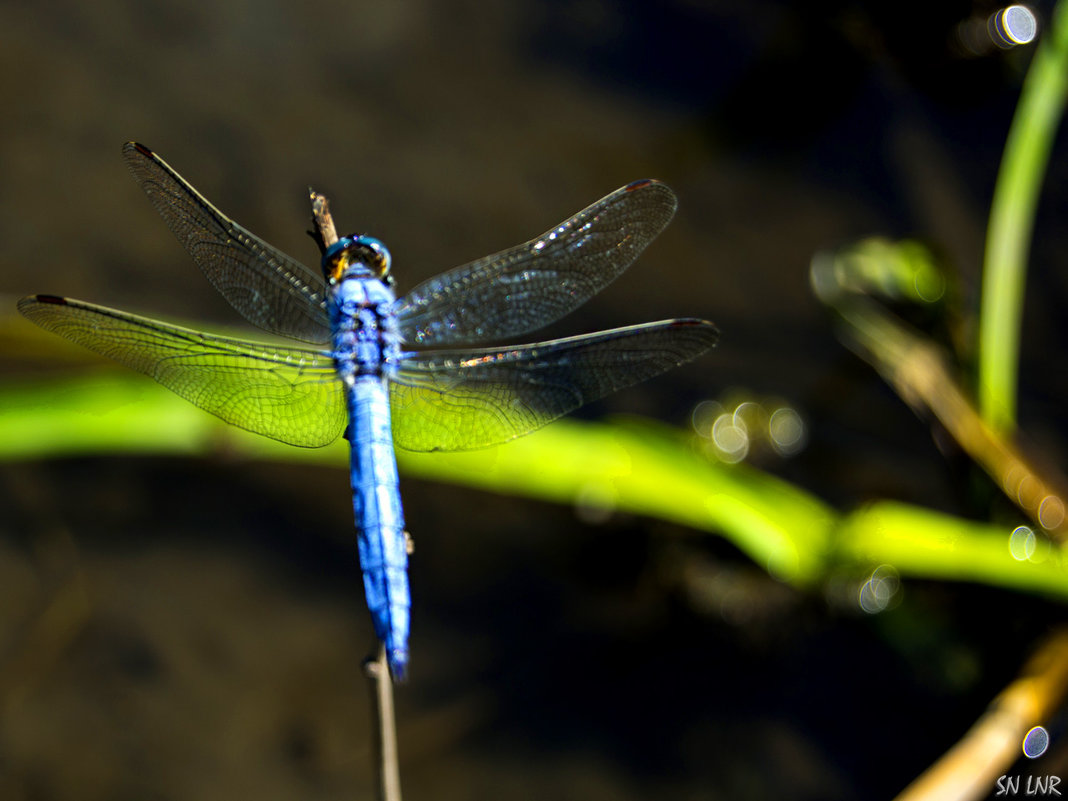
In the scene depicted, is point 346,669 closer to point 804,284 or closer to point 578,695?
point 578,695

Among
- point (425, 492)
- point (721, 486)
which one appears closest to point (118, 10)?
point (425, 492)

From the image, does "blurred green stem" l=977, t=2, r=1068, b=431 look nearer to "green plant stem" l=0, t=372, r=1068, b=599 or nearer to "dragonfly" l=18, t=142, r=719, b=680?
"green plant stem" l=0, t=372, r=1068, b=599

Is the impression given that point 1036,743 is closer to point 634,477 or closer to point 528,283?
point 634,477

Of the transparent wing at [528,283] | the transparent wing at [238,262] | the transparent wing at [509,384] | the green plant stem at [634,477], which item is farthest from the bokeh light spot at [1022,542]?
the transparent wing at [238,262]

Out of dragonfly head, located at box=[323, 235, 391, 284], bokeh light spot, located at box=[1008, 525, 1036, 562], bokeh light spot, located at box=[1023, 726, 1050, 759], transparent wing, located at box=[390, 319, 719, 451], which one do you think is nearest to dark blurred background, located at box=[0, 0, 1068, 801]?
bokeh light spot, located at box=[1008, 525, 1036, 562]

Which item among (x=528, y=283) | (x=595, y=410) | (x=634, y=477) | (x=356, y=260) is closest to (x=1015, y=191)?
(x=634, y=477)

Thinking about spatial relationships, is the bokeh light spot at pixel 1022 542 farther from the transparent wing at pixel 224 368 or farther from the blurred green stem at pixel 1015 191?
the transparent wing at pixel 224 368
